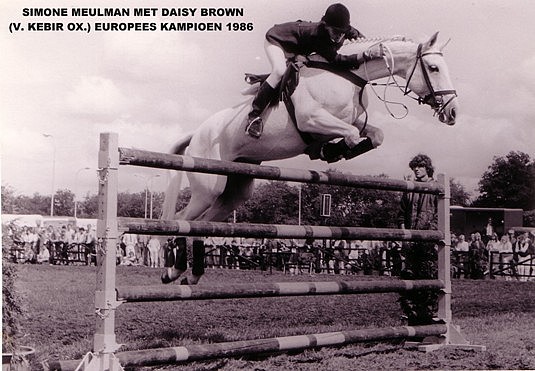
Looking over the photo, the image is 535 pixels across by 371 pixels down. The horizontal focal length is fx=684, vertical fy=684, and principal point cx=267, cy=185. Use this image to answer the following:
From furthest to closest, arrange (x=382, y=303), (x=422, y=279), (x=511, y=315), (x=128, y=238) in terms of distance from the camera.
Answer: (x=128, y=238), (x=382, y=303), (x=511, y=315), (x=422, y=279)

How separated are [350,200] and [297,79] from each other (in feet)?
36.7

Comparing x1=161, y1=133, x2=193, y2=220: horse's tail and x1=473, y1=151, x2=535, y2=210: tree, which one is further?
x1=473, y1=151, x2=535, y2=210: tree

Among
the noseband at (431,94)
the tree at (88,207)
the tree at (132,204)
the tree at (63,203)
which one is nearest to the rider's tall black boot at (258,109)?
the noseband at (431,94)

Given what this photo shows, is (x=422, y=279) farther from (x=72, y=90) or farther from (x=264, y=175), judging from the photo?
(x=72, y=90)

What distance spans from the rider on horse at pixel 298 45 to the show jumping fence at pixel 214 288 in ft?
2.06

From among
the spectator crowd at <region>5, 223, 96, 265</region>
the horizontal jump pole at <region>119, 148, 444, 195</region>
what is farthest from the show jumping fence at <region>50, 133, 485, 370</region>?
the spectator crowd at <region>5, 223, 96, 265</region>

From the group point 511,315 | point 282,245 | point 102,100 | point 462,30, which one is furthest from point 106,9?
point 282,245

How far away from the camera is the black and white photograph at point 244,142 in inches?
118

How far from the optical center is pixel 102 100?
4.90m

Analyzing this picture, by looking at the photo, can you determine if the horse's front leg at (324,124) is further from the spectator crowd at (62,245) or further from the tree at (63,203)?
the tree at (63,203)

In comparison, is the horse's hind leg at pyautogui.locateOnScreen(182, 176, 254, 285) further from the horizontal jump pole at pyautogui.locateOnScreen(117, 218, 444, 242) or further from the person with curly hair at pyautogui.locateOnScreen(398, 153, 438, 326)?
the person with curly hair at pyautogui.locateOnScreen(398, 153, 438, 326)

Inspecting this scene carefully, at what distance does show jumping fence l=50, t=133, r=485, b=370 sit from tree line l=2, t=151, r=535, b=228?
1482 millimetres

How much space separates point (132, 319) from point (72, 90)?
5.61 feet

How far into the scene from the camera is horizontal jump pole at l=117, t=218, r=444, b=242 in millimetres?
2852
